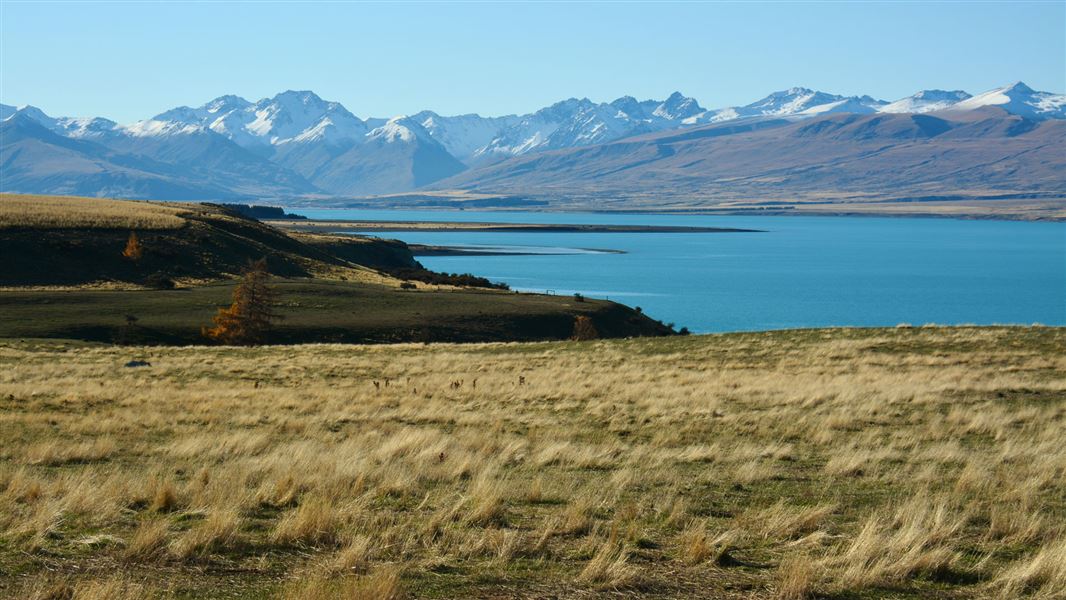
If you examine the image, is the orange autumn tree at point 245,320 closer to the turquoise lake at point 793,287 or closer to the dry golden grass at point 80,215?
the dry golden grass at point 80,215

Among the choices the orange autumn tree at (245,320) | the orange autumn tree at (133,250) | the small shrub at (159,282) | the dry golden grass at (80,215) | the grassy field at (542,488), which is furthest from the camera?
the dry golden grass at (80,215)

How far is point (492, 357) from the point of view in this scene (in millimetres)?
39000

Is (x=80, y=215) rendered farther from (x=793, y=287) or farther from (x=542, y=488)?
(x=542, y=488)

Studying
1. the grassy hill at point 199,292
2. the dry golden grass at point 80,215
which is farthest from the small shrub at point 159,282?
the dry golden grass at point 80,215

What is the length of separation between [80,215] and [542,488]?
319ft

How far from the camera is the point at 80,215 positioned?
99.7 meters

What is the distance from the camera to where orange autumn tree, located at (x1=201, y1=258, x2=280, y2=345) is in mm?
57219

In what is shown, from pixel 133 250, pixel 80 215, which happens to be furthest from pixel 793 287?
pixel 80 215

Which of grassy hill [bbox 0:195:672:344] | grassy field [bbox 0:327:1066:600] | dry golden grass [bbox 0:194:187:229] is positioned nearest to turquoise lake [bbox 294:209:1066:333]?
grassy hill [bbox 0:195:672:344]

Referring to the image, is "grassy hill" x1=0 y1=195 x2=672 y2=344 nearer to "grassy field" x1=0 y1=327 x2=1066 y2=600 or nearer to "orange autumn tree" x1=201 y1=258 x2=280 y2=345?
"orange autumn tree" x1=201 y1=258 x2=280 y2=345

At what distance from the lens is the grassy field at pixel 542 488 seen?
9125 millimetres

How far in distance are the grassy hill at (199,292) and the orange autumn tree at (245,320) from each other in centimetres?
137

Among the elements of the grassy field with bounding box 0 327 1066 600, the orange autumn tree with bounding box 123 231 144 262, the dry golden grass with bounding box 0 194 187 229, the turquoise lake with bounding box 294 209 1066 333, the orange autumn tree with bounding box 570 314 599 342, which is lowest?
the turquoise lake with bounding box 294 209 1066 333

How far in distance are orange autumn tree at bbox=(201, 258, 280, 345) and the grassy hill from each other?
137cm
